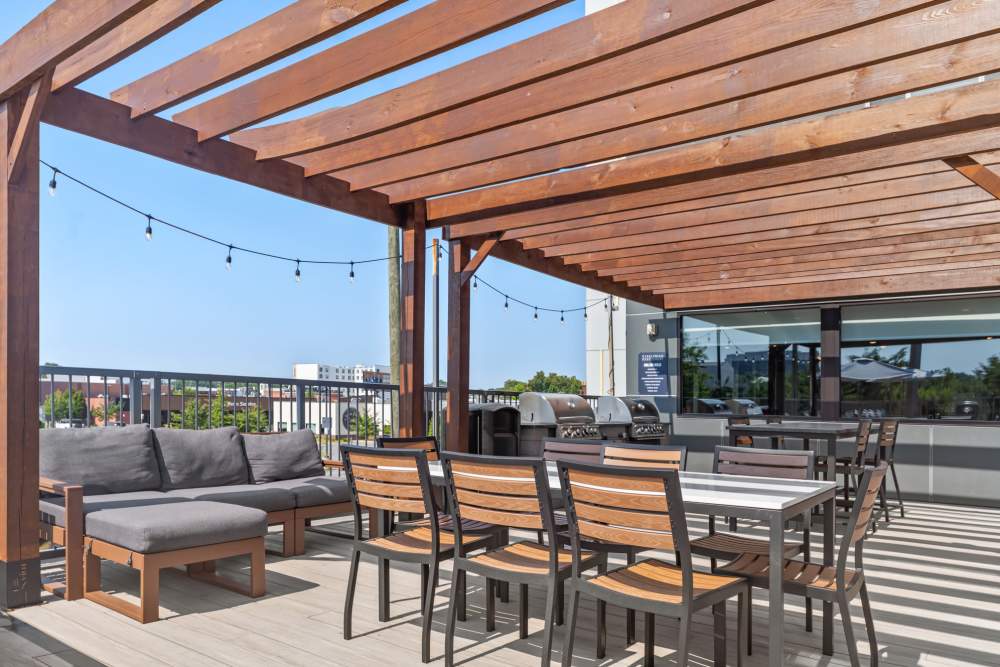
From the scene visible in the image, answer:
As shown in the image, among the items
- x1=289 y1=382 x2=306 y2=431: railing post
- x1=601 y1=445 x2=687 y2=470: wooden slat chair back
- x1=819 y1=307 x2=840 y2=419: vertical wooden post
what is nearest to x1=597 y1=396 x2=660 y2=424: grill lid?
x1=819 y1=307 x2=840 y2=419: vertical wooden post

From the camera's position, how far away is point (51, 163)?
19.8ft

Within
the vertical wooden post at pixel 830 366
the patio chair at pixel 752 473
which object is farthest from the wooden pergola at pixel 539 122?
the vertical wooden post at pixel 830 366

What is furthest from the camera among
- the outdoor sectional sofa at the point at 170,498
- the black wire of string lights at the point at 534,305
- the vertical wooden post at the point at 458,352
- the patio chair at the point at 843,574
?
the black wire of string lights at the point at 534,305

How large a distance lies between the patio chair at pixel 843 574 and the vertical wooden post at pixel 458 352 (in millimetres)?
3543

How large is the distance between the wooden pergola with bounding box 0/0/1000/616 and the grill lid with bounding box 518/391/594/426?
200cm

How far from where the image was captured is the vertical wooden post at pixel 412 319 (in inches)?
231

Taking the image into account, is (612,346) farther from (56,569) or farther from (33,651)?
(33,651)

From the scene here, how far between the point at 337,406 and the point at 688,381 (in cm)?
520

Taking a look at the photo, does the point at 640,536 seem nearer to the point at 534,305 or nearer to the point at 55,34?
the point at 55,34

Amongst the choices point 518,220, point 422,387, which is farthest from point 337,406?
point 518,220

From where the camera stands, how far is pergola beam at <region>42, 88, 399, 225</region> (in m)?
3.89

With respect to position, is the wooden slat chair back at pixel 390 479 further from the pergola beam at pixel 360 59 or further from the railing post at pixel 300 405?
the railing post at pixel 300 405

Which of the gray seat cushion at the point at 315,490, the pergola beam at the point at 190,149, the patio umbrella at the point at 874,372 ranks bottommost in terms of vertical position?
the gray seat cushion at the point at 315,490

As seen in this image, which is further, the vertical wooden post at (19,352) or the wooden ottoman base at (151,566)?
the vertical wooden post at (19,352)
